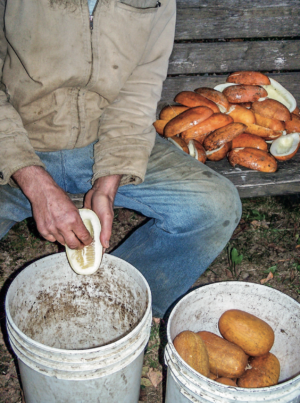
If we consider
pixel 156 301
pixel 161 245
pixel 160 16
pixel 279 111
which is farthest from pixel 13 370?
pixel 279 111

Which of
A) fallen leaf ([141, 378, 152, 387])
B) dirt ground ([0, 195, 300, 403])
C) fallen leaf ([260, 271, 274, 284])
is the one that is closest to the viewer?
fallen leaf ([141, 378, 152, 387])

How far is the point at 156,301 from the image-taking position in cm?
207

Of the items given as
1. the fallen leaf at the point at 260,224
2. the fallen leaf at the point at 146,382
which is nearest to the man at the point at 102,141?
the fallen leaf at the point at 146,382

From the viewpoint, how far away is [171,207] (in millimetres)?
1859

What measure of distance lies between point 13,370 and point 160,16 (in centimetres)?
182

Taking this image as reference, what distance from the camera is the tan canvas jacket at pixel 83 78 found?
1.56 m

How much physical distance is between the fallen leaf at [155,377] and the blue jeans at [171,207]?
0.31m

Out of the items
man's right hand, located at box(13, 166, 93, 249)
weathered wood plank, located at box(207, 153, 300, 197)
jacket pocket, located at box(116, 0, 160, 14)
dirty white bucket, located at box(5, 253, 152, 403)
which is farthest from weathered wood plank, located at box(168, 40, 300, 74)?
dirty white bucket, located at box(5, 253, 152, 403)

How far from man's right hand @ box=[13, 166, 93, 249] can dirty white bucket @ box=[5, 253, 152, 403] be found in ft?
0.48

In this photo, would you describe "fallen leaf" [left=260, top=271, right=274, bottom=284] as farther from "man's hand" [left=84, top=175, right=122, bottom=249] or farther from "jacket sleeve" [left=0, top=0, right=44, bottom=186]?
"jacket sleeve" [left=0, top=0, right=44, bottom=186]

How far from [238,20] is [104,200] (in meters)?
1.68

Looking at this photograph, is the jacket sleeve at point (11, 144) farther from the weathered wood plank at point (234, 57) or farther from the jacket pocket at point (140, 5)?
the weathered wood plank at point (234, 57)

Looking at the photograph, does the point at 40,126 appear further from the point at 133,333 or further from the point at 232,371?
the point at 232,371

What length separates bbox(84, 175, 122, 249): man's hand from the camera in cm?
165
